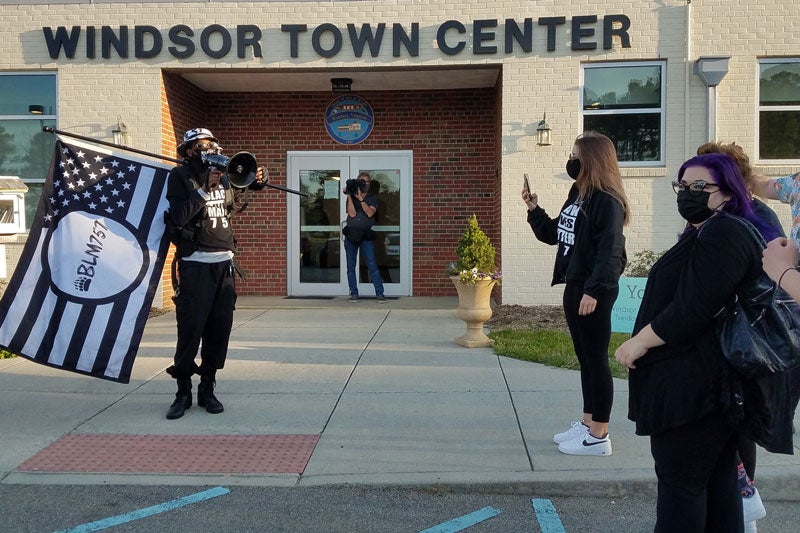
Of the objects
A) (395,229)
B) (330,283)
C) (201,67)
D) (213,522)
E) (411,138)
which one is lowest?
(213,522)

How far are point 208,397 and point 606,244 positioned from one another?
321cm

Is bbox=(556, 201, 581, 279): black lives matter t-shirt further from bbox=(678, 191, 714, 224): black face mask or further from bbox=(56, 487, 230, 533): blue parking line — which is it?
bbox=(56, 487, 230, 533): blue parking line

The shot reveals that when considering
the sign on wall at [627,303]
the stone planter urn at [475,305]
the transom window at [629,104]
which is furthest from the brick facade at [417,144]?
the sign on wall at [627,303]

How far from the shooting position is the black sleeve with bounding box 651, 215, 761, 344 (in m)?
Answer: 2.51

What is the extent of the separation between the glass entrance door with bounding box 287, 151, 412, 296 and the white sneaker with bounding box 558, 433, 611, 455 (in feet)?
25.6

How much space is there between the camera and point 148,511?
3926 millimetres

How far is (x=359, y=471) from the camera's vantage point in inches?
173

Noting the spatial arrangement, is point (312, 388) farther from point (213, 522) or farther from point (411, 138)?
point (411, 138)

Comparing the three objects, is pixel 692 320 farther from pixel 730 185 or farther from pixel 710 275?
pixel 730 185

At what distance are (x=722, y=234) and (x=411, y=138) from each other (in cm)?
988

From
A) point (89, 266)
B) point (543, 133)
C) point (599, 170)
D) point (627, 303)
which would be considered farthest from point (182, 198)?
point (543, 133)

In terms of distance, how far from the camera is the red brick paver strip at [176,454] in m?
4.48

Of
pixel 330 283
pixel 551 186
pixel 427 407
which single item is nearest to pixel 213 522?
pixel 427 407

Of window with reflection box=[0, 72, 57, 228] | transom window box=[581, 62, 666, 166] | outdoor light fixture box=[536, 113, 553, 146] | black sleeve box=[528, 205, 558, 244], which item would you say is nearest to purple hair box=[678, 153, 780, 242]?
black sleeve box=[528, 205, 558, 244]
